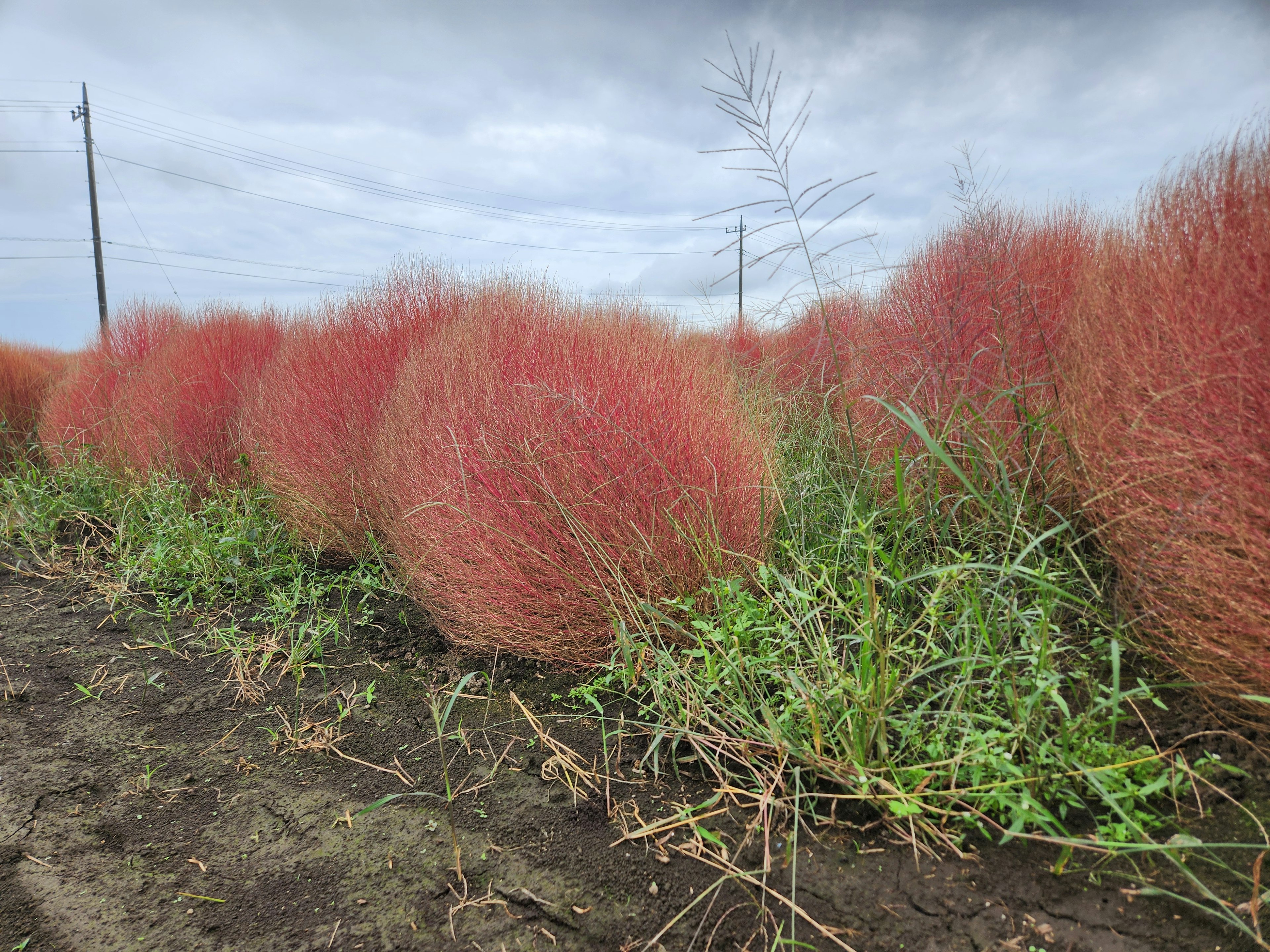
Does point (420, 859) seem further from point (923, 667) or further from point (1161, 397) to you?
point (1161, 397)

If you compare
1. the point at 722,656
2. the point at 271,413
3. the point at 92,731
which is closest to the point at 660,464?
the point at 722,656

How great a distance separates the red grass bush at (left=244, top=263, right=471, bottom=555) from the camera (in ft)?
13.9

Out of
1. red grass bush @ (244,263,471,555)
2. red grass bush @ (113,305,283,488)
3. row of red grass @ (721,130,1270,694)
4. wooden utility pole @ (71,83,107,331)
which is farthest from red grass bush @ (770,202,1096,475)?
wooden utility pole @ (71,83,107,331)

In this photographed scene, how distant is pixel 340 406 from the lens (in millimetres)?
4352

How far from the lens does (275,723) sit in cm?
285

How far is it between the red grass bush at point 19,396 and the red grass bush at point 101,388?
461mm

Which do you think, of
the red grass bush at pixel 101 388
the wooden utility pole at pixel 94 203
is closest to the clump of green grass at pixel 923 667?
the red grass bush at pixel 101 388

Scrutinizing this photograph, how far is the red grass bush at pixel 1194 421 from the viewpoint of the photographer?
191 cm

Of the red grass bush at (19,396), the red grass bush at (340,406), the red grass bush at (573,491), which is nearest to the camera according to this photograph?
the red grass bush at (573,491)

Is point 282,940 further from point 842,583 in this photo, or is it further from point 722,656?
point 842,583

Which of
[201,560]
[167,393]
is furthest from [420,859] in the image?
[167,393]

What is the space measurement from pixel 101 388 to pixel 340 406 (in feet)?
12.1

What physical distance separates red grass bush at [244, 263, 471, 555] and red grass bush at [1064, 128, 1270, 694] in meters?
3.43

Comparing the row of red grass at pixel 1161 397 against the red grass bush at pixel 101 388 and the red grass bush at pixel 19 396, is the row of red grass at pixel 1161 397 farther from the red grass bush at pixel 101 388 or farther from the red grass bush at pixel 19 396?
the red grass bush at pixel 19 396
